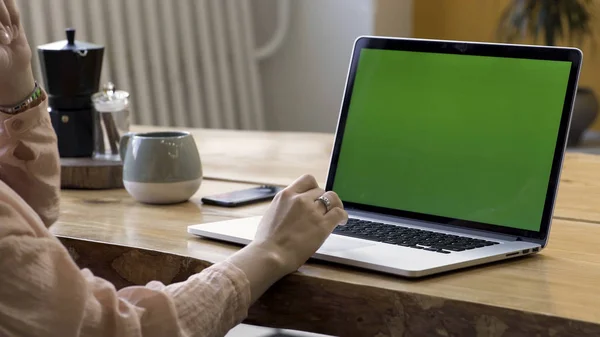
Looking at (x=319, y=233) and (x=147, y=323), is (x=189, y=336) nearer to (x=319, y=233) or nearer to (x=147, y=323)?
(x=147, y=323)

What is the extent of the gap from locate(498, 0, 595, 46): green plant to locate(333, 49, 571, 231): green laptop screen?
182 cm

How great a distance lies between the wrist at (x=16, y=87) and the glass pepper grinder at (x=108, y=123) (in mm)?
366

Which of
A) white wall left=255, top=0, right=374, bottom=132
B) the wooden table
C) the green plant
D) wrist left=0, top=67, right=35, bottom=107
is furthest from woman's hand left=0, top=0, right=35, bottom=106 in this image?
white wall left=255, top=0, right=374, bottom=132

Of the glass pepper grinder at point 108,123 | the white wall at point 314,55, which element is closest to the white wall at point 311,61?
the white wall at point 314,55

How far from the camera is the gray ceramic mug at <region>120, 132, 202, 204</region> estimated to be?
1.40 m

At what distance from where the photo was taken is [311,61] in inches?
139

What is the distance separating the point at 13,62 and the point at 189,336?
493 millimetres

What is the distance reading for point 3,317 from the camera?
31.6 inches

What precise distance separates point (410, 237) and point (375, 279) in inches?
6.5

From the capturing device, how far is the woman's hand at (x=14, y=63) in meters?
1.17

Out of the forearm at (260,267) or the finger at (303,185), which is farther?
the finger at (303,185)

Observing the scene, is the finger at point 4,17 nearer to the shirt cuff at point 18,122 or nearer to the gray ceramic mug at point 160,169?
the shirt cuff at point 18,122

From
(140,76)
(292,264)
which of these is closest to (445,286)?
(292,264)

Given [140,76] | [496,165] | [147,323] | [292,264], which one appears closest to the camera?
[147,323]
